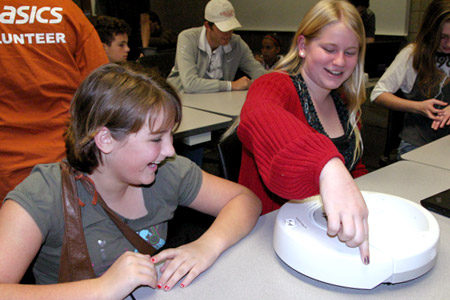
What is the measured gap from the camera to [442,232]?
0.91 m

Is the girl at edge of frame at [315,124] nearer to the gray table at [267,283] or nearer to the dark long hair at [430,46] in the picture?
the gray table at [267,283]

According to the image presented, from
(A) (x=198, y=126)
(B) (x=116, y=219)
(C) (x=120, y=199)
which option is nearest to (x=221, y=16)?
(A) (x=198, y=126)

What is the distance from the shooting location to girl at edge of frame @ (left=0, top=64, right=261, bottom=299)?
75cm

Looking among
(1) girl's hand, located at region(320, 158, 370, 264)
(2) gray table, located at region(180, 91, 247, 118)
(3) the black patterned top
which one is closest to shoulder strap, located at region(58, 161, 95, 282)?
(1) girl's hand, located at region(320, 158, 370, 264)

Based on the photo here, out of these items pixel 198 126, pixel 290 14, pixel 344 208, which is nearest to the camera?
pixel 344 208

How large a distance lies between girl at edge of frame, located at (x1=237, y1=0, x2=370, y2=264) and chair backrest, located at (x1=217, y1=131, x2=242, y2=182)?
0.03 metres

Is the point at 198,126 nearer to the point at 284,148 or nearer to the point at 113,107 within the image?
the point at 113,107

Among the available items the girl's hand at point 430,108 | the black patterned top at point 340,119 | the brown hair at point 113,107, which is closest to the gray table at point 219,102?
the black patterned top at point 340,119

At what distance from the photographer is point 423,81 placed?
6.38ft

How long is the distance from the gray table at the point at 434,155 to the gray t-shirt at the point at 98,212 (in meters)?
0.79

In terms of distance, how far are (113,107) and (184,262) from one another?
0.38 metres

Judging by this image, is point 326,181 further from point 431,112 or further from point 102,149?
point 431,112

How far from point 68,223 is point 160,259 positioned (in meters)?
0.23

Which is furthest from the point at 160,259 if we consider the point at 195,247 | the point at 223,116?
the point at 223,116
